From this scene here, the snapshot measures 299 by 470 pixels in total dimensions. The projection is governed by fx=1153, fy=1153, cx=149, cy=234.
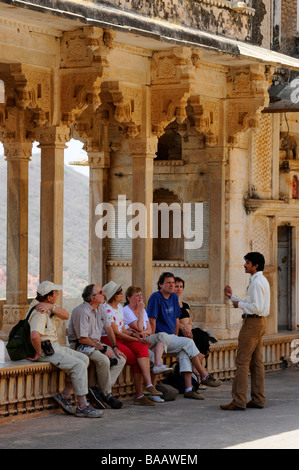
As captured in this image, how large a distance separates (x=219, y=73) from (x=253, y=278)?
165 inches

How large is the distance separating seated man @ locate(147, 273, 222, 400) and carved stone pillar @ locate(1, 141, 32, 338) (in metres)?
2.22

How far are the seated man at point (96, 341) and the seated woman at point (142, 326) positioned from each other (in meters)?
0.62

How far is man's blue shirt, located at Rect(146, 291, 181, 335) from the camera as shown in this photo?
1265 centimetres

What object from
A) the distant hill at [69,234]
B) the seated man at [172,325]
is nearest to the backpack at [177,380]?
the seated man at [172,325]

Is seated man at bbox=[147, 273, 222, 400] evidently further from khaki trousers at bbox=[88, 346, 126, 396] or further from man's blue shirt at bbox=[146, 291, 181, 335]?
khaki trousers at bbox=[88, 346, 126, 396]

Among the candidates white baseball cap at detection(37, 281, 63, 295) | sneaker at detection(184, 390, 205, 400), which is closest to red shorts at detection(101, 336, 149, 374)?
sneaker at detection(184, 390, 205, 400)

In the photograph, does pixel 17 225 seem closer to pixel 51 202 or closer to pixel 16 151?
pixel 16 151

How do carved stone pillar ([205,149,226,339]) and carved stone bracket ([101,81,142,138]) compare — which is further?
carved stone pillar ([205,149,226,339])

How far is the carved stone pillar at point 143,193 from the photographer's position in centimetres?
1376

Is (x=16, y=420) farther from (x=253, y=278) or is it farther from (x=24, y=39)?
(x=24, y=39)

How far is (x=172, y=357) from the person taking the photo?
13.1m

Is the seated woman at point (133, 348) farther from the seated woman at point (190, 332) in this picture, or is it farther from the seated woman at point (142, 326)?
the seated woman at point (190, 332)

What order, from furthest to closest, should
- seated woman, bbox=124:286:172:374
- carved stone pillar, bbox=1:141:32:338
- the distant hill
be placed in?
1. the distant hill
2. carved stone pillar, bbox=1:141:32:338
3. seated woman, bbox=124:286:172:374
